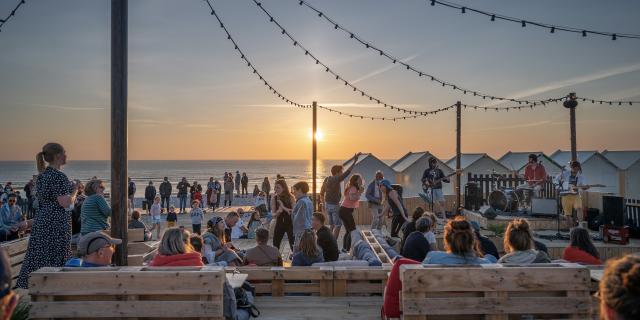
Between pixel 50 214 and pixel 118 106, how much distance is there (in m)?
1.39

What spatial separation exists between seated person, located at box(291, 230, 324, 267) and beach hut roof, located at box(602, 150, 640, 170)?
27055 millimetres

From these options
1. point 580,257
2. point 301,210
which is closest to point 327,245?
point 301,210

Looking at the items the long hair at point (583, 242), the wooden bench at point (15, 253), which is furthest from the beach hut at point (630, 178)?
the wooden bench at point (15, 253)

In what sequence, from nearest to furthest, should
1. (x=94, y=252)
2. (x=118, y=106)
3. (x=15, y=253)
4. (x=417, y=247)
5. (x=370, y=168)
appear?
(x=94, y=252) < (x=118, y=106) < (x=417, y=247) < (x=15, y=253) < (x=370, y=168)

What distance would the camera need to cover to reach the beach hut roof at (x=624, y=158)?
93.9 feet

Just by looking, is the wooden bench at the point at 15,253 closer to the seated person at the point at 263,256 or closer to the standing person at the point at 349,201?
the seated person at the point at 263,256

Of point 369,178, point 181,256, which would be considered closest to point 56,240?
point 181,256

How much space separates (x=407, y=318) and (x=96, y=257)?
3009 millimetres

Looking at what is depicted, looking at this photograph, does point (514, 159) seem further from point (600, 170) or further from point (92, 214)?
point (92, 214)

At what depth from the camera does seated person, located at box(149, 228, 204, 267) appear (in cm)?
476

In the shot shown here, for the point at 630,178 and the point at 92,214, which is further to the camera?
the point at 630,178

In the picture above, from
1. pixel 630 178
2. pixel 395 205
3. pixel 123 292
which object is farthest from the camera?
pixel 630 178

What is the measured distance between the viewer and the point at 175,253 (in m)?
4.84

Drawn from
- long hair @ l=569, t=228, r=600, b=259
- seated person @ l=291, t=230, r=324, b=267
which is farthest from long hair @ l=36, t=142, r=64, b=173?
long hair @ l=569, t=228, r=600, b=259
